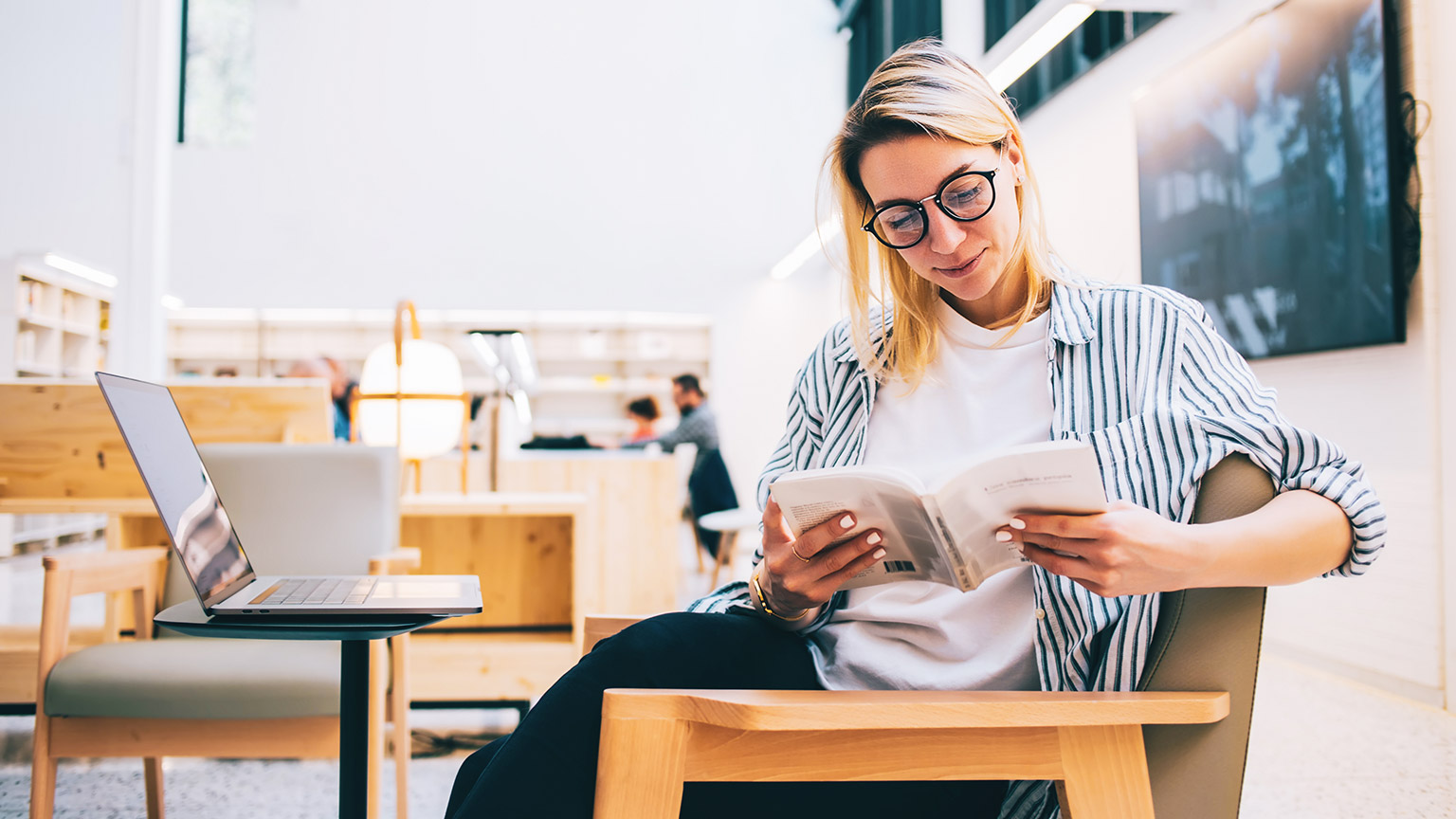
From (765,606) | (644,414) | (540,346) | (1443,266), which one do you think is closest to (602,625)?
(765,606)

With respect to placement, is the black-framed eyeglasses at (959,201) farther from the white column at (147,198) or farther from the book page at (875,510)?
the white column at (147,198)

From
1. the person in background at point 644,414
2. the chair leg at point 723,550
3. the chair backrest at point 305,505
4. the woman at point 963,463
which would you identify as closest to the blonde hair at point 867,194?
the woman at point 963,463

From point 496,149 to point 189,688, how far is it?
6.99 metres

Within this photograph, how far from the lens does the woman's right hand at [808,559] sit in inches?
33.0

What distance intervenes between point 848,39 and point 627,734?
8104 millimetres

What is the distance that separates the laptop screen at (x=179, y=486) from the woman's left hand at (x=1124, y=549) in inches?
32.2

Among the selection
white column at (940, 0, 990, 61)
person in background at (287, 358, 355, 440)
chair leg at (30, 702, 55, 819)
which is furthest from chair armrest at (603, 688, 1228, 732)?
white column at (940, 0, 990, 61)

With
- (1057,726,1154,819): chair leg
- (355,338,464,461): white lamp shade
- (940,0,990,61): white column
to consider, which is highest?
(940,0,990,61): white column

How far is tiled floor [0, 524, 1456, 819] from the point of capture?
1.85 metres

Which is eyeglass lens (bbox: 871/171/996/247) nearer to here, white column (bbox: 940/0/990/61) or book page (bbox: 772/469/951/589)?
book page (bbox: 772/469/951/589)

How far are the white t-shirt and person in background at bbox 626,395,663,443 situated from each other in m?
5.76

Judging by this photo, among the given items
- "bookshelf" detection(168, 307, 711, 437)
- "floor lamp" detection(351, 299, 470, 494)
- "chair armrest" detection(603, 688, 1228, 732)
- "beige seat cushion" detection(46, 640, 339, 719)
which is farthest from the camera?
"bookshelf" detection(168, 307, 711, 437)

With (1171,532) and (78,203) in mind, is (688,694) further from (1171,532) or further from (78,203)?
(78,203)

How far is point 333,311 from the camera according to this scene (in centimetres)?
816
